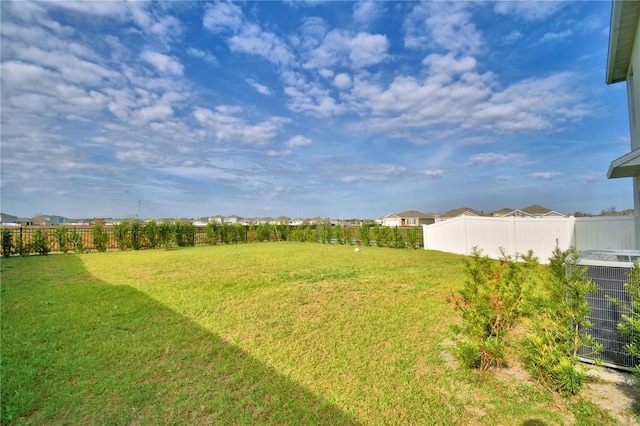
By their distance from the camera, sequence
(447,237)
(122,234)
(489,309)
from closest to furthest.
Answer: (489,309) < (447,237) < (122,234)

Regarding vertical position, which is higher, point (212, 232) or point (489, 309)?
point (212, 232)

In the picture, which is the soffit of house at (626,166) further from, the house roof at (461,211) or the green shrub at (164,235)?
the house roof at (461,211)

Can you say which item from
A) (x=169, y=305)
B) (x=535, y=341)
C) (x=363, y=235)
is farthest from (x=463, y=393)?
(x=363, y=235)

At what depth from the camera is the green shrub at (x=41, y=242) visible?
12805 millimetres

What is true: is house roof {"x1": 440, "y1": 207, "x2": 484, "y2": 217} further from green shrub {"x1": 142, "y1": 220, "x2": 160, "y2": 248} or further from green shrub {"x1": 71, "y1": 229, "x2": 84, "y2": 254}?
green shrub {"x1": 71, "y1": 229, "x2": 84, "y2": 254}

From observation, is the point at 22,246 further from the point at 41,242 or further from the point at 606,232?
the point at 606,232

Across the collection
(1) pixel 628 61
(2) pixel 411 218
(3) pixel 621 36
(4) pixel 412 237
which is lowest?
(4) pixel 412 237

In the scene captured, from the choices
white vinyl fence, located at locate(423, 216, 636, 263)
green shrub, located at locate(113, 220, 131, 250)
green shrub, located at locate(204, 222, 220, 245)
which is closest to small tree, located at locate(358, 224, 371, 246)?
white vinyl fence, located at locate(423, 216, 636, 263)

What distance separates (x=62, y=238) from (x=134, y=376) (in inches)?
604

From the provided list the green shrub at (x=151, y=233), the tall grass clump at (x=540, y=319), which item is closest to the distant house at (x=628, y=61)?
the tall grass clump at (x=540, y=319)

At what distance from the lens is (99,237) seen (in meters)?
14.6

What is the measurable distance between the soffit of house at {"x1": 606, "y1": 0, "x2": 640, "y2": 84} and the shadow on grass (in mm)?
8888

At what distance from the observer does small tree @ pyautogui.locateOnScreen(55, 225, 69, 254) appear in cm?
1355

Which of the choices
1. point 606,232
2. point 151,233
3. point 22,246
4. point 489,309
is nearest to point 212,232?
point 151,233
